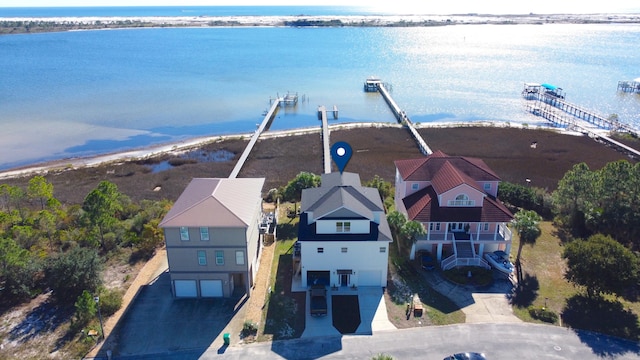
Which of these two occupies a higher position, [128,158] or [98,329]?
[128,158]

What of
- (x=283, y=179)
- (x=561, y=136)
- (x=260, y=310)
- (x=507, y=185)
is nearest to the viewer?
(x=260, y=310)

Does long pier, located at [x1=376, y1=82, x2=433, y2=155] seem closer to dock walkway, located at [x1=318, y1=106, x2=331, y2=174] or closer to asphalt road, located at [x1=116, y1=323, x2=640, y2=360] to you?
dock walkway, located at [x1=318, y1=106, x2=331, y2=174]

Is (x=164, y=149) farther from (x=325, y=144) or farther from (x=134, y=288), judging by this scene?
(x=134, y=288)

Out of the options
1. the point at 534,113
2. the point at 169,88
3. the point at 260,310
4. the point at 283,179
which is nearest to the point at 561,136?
the point at 534,113

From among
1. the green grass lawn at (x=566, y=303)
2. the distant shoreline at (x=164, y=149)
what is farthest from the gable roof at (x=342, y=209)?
the distant shoreline at (x=164, y=149)

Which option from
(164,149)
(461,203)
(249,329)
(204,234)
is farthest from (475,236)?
(164,149)

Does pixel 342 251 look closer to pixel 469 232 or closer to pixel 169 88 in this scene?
pixel 469 232

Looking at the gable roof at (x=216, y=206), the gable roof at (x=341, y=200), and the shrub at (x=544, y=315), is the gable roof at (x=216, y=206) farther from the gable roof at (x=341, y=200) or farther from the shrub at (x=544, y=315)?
the shrub at (x=544, y=315)
